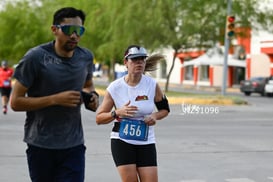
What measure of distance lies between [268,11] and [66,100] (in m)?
29.0

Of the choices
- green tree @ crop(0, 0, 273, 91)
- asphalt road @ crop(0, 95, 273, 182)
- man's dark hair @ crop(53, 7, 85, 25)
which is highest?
green tree @ crop(0, 0, 273, 91)

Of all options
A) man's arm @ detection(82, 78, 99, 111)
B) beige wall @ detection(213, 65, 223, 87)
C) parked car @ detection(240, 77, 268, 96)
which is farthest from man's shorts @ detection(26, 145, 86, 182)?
beige wall @ detection(213, 65, 223, 87)

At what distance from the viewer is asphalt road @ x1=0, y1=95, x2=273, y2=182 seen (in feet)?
28.2

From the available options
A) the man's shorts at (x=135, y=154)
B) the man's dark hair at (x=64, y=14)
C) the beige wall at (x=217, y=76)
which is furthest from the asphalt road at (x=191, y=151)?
the beige wall at (x=217, y=76)

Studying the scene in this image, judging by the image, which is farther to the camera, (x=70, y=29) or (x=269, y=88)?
(x=269, y=88)

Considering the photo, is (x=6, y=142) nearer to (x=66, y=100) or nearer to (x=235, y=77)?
(x=66, y=100)

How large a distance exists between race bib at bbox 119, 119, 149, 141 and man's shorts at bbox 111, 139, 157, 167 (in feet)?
0.26

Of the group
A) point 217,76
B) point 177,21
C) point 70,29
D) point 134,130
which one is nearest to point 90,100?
point 70,29

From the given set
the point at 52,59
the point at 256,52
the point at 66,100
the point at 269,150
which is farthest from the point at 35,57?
the point at 256,52

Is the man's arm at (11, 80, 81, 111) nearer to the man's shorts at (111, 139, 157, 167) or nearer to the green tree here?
the man's shorts at (111, 139, 157, 167)

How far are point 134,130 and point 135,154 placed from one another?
24 cm

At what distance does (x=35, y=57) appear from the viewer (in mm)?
4375

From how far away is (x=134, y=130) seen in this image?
561 cm

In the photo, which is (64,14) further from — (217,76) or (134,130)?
(217,76)
